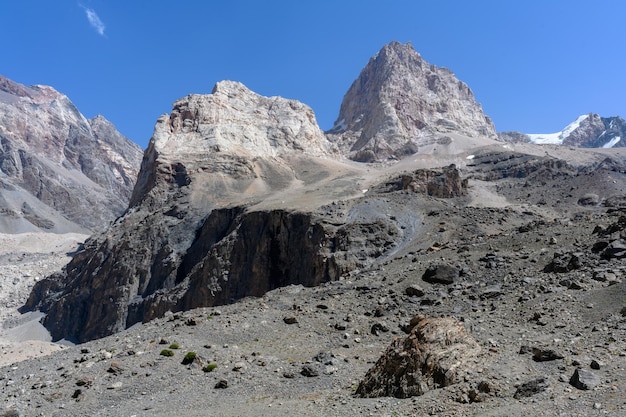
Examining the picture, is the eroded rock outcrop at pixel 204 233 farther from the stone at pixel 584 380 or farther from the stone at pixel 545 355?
the stone at pixel 584 380

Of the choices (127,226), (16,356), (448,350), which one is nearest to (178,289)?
(16,356)

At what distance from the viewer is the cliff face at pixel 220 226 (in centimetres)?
5806

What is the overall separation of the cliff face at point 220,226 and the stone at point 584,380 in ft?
121

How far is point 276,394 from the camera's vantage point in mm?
17312

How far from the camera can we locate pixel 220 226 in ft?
246

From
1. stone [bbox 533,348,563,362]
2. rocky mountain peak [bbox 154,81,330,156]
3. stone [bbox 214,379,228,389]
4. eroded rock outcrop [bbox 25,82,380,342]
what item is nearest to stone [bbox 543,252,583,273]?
stone [bbox 533,348,563,362]

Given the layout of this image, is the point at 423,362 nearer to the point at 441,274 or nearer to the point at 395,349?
the point at 395,349

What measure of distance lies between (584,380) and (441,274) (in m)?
14.1

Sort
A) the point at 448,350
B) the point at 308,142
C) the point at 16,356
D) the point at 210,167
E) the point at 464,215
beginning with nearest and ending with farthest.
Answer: the point at 448,350
the point at 16,356
the point at 464,215
the point at 210,167
the point at 308,142

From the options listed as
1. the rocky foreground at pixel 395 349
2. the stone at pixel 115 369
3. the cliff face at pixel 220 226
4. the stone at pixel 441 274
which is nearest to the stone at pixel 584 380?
the rocky foreground at pixel 395 349

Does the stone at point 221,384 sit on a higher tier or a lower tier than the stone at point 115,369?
lower

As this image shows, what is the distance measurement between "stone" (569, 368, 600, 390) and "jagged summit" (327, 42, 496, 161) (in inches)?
5333

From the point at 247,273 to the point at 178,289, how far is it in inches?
370

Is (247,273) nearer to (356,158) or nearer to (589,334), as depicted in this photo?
→ (589,334)
